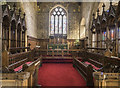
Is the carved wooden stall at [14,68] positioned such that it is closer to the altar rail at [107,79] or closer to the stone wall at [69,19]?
the altar rail at [107,79]

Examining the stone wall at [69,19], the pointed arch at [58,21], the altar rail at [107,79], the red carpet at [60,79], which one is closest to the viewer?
the altar rail at [107,79]

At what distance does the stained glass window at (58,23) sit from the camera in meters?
13.7

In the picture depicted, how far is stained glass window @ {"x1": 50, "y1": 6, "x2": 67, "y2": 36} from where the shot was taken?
1370 centimetres

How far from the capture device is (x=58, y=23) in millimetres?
13789

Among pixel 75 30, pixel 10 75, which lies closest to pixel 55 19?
pixel 75 30

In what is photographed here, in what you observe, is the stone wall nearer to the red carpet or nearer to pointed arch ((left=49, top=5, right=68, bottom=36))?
pointed arch ((left=49, top=5, right=68, bottom=36))

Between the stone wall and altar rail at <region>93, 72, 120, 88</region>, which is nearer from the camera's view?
altar rail at <region>93, 72, 120, 88</region>

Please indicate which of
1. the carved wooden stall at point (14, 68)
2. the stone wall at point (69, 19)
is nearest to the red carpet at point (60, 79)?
the carved wooden stall at point (14, 68)

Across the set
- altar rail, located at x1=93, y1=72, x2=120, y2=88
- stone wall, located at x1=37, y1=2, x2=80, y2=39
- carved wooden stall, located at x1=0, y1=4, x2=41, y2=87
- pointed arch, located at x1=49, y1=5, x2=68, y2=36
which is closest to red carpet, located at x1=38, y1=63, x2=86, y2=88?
carved wooden stall, located at x1=0, y1=4, x2=41, y2=87

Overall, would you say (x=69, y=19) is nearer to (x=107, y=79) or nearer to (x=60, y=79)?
(x=60, y=79)

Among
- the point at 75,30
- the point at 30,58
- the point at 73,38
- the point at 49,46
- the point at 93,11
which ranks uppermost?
the point at 93,11

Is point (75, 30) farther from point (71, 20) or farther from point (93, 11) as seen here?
point (93, 11)

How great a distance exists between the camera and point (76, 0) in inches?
519

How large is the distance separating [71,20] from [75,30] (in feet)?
4.96
